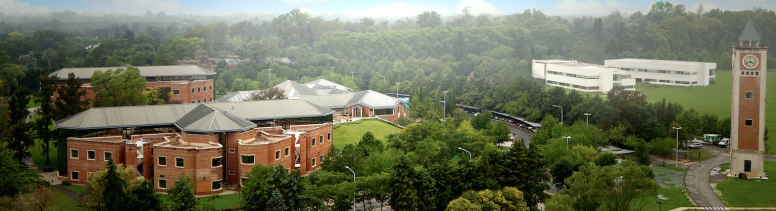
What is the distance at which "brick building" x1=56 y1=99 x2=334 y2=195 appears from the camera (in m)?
54.0

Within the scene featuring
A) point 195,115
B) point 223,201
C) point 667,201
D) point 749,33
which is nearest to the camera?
point 223,201

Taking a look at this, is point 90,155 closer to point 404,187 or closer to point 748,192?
point 404,187

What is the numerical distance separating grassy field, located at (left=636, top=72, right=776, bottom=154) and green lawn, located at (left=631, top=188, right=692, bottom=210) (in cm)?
4313

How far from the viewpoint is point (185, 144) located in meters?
55.5

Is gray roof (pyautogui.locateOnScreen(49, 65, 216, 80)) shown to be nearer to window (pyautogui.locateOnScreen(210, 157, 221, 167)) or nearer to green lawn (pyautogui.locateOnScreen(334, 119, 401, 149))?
green lawn (pyautogui.locateOnScreen(334, 119, 401, 149))

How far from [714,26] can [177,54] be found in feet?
391

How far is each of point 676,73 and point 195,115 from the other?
8275cm

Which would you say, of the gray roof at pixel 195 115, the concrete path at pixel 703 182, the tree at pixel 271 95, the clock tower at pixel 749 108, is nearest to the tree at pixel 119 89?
the gray roof at pixel 195 115

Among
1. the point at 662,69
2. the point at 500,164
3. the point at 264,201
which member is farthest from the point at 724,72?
the point at 264,201

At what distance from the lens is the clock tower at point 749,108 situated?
6325cm

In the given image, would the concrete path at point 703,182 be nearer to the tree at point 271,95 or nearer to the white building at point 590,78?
the white building at point 590,78

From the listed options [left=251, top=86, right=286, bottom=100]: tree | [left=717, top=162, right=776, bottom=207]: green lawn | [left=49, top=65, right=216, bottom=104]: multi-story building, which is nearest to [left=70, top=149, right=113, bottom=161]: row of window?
[left=251, top=86, right=286, bottom=100]: tree

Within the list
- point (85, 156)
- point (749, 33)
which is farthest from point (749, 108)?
point (85, 156)

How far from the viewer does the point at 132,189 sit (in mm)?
46750
